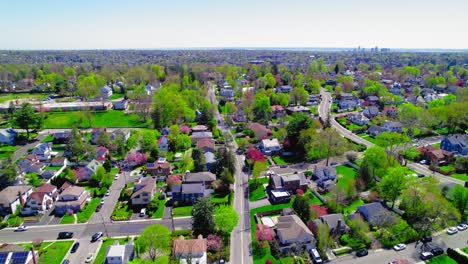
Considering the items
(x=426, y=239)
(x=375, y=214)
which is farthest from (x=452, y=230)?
(x=375, y=214)

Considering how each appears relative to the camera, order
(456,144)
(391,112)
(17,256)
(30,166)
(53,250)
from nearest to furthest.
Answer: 1. (17,256)
2. (53,250)
3. (30,166)
4. (456,144)
5. (391,112)

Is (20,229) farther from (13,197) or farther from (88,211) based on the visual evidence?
(88,211)

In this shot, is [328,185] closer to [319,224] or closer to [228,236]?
[319,224]

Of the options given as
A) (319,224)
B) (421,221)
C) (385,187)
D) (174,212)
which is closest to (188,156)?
(174,212)

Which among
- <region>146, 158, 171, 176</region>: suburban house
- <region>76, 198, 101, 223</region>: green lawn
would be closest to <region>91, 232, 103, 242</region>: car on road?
<region>76, 198, 101, 223</region>: green lawn

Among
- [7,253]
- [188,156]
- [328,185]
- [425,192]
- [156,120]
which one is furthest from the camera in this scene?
[156,120]

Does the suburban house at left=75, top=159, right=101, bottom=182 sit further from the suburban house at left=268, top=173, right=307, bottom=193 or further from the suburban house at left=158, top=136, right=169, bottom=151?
the suburban house at left=268, top=173, right=307, bottom=193
